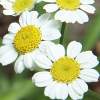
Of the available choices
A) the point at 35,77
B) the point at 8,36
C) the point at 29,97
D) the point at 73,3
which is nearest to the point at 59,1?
the point at 73,3

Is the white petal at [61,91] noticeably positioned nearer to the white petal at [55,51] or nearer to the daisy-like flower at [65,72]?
the daisy-like flower at [65,72]

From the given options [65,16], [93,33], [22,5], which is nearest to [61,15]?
[65,16]

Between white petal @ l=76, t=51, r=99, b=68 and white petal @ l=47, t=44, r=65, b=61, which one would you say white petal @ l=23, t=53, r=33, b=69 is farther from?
white petal @ l=76, t=51, r=99, b=68

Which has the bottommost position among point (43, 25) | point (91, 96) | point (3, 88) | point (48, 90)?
point (3, 88)

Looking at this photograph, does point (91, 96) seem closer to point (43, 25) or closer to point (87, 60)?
point (87, 60)

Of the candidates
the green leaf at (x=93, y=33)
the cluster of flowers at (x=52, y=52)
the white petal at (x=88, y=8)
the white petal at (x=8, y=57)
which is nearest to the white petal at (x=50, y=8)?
the cluster of flowers at (x=52, y=52)
